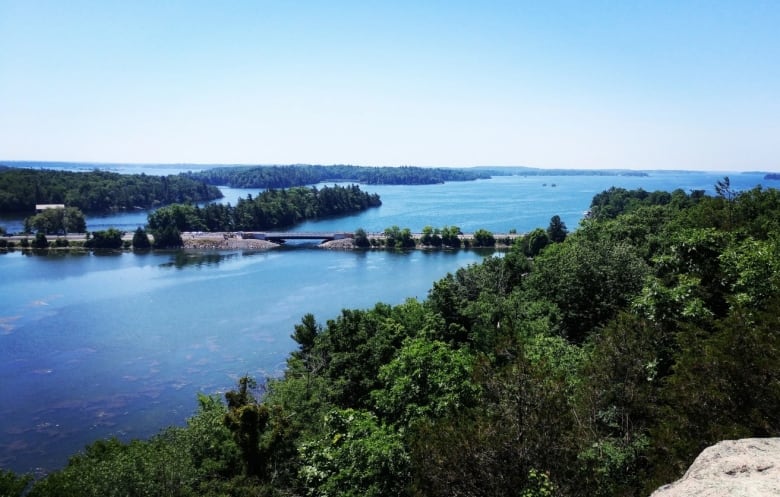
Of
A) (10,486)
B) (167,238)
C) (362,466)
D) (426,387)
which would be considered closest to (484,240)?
(167,238)

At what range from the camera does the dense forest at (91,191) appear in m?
90.9

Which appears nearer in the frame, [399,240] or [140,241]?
[140,241]

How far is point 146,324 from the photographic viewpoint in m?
35.8

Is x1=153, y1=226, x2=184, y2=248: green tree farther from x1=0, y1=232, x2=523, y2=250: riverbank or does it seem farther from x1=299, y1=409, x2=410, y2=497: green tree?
x1=299, y1=409, x2=410, y2=497: green tree

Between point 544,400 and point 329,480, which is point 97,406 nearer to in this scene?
point 329,480

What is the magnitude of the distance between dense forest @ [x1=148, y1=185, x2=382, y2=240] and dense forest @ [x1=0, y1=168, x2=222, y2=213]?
27.6m

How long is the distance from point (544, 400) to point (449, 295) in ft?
46.7

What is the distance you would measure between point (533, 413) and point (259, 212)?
7661cm

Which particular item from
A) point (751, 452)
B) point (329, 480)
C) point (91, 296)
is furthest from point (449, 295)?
point (91, 296)

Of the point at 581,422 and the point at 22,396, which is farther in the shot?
the point at 22,396

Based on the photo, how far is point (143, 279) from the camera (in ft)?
161

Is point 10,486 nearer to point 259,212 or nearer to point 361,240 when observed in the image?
point 361,240

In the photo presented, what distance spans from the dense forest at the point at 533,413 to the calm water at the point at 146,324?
9766 millimetres

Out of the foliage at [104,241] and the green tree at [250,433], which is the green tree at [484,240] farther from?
the green tree at [250,433]
